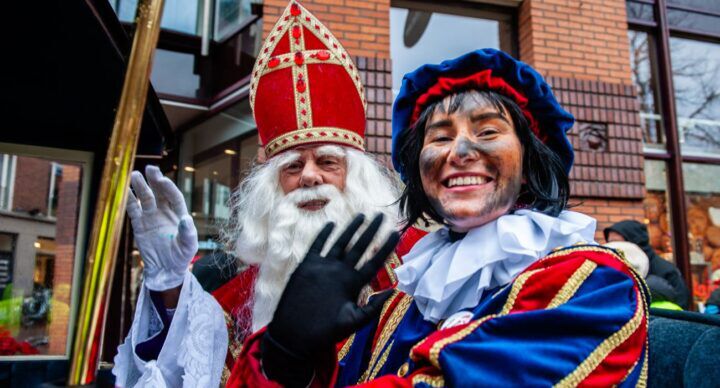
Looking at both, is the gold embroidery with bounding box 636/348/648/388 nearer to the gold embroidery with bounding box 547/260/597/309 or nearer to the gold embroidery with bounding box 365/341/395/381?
the gold embroidery with bounding box 547/260/597/309

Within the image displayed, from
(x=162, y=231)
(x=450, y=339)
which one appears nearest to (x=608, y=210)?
(x=162, y=231)

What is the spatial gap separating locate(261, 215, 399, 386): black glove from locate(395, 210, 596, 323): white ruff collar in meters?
0.19

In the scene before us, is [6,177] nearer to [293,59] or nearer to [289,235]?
[293,59]

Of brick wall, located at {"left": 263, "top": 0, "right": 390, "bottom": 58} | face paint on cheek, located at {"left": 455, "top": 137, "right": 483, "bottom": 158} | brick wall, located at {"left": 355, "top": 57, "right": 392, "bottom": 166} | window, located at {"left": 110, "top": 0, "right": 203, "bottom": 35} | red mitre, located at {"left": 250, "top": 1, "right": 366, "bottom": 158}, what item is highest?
window, located at {"left": 110, "top": 0, "right": 203, "bottom": 35}

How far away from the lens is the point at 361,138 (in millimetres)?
2820

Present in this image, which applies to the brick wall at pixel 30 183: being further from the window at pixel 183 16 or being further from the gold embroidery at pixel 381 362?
the gold embroidery at pixel 381 362

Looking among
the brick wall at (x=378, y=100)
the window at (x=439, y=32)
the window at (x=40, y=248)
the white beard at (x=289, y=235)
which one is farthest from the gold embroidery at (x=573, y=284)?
the window at (x=439, y=32)

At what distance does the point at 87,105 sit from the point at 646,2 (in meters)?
5.79

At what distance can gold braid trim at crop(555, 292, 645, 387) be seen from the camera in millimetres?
1153

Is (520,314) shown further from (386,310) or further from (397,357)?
(386,310)

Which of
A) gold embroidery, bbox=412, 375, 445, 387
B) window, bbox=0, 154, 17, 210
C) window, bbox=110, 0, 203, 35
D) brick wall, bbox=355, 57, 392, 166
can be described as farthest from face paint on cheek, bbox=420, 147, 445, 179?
window, bbox=110, 0, 203, 35

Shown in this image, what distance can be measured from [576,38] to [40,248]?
490 cm

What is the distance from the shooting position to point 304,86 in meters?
2.75

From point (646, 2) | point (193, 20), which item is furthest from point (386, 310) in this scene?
point (646, 2)
